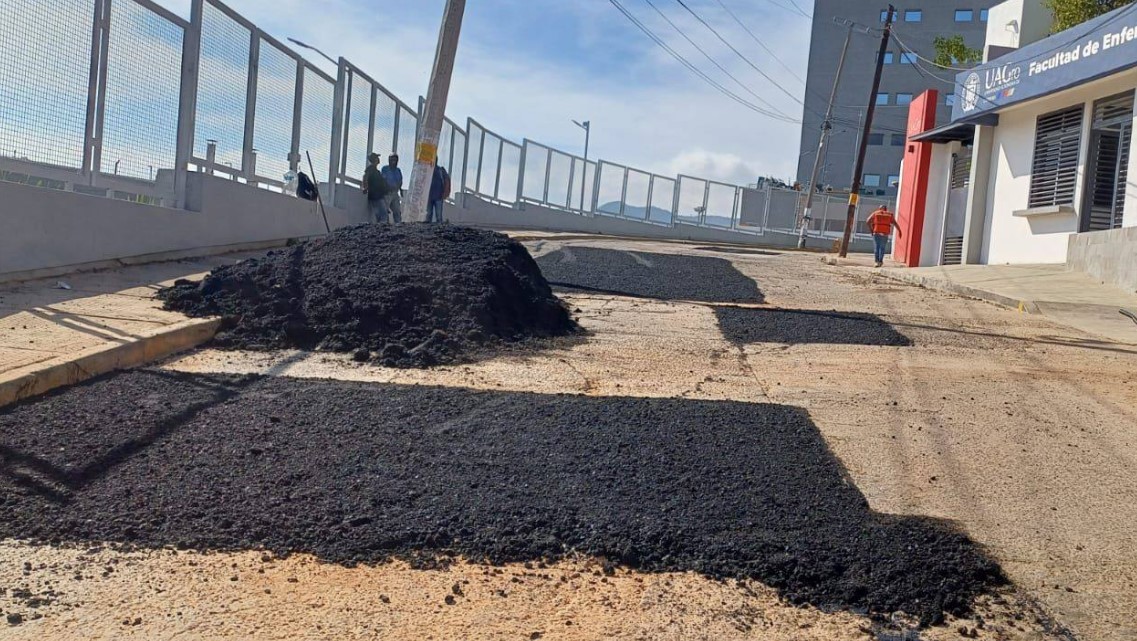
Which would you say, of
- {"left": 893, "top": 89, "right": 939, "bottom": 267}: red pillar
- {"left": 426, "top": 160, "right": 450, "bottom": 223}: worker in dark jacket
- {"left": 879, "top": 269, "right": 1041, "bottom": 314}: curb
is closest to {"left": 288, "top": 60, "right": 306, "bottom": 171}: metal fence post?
{"left": 426, "top": 160, "right": 450, "bottom": 223}: worker in dark jacket

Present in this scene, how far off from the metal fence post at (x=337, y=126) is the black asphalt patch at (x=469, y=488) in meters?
10.6

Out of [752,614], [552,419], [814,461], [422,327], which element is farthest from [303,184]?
[752,614]

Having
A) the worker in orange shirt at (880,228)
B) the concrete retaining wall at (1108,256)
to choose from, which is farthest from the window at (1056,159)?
the worker in orange shirt at (880,228)

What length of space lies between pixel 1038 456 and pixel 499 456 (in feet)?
10.3

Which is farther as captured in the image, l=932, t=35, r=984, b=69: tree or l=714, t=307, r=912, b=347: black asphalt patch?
l=932, t=35, r=984, b=69: tree

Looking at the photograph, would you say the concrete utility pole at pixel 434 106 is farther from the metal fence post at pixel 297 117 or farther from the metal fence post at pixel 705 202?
the metal fence post at pixel 705 202

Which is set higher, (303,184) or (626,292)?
(303,184)

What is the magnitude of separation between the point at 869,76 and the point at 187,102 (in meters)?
56.4

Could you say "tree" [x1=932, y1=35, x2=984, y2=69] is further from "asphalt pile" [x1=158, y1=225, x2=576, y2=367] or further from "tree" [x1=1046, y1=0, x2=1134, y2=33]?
"asphalt pile" [x1=158, y1=225, x2=576, y2=367]

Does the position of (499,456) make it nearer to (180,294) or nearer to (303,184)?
(180,294)

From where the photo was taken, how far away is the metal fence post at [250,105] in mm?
12859

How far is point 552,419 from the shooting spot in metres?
5.73

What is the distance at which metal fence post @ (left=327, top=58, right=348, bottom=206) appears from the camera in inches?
639

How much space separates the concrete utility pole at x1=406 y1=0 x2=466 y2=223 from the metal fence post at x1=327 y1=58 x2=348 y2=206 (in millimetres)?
3963
